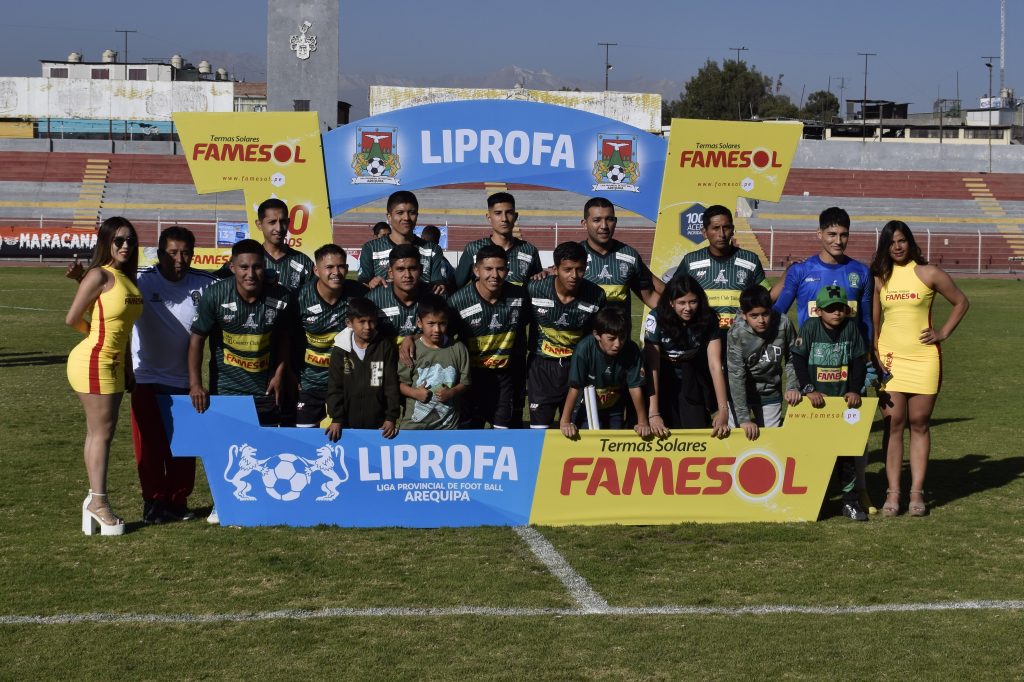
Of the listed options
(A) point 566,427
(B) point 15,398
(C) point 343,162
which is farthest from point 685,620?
(B) point 15,398

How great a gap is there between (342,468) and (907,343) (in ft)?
12.7

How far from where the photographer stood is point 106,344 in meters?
7.21

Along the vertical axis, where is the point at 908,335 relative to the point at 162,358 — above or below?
above

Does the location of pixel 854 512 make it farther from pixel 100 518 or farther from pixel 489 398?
pixel 100 518

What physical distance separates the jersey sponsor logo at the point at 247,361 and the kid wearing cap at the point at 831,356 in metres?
3.50

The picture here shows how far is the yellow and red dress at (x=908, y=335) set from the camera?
8.05 meters

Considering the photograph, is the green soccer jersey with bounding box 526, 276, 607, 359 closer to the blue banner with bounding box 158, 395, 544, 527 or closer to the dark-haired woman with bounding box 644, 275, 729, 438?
the dark-haired woman with bounding box 644, 275, 729, 438

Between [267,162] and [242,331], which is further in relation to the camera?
[267,162]

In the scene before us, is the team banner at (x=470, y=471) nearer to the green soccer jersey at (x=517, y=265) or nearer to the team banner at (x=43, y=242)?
the green soccer jersey at (x=517, y=265)

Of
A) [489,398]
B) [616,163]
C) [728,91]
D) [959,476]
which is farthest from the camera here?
[728,91]

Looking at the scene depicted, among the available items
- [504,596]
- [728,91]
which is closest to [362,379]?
[504,596]

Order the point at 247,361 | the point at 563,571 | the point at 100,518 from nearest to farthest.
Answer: the point at 563,571 < the point at 100,518 < the point at 247,361

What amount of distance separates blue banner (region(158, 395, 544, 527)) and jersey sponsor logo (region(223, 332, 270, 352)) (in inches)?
15.7

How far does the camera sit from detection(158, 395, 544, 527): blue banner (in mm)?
7500
